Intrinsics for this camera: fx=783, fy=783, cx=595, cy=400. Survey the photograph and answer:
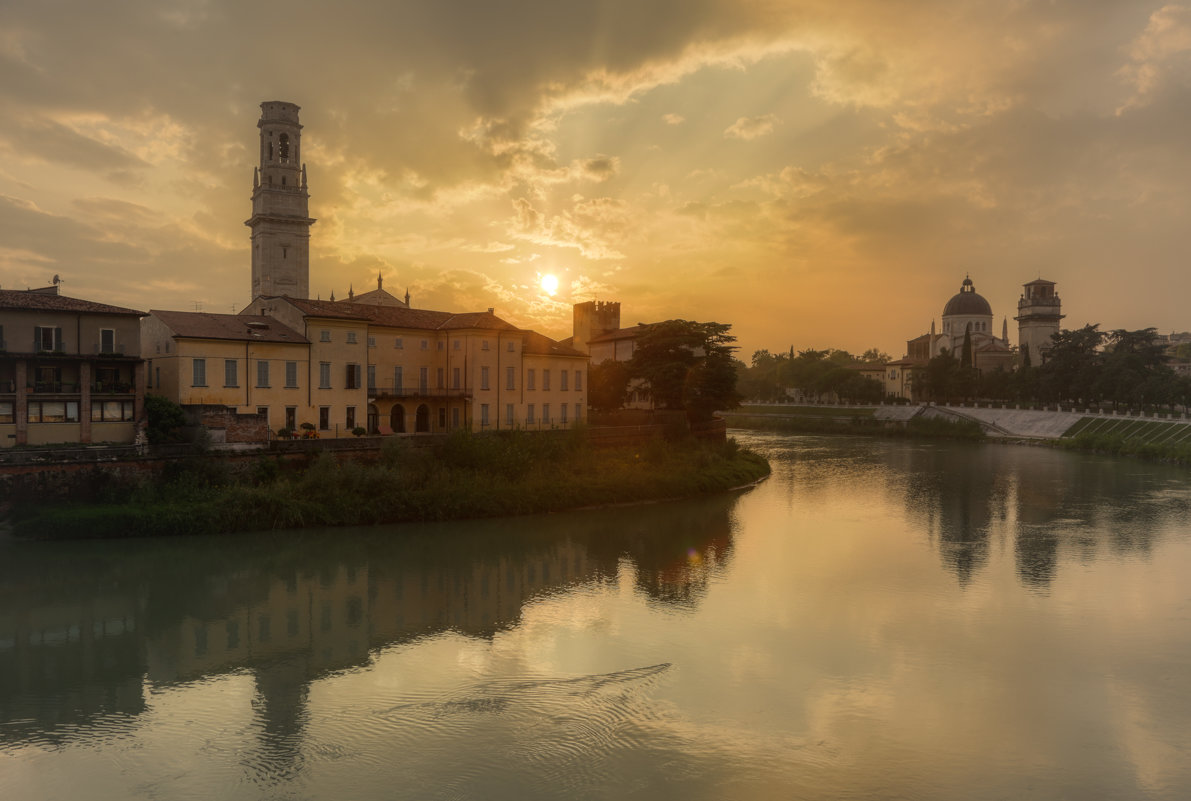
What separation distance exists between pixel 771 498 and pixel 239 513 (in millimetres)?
24760

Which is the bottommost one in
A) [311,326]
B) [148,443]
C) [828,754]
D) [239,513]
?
[828,754]

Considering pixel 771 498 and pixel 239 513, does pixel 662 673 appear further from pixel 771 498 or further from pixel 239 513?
pixel 771 498

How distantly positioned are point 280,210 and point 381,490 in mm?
33970

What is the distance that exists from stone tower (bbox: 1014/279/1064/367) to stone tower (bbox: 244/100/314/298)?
290 feet

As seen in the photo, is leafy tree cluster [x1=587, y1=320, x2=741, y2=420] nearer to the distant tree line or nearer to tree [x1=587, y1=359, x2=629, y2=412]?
tree [x1=587, y1=359, x2=629, y2=412]

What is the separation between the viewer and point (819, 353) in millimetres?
125625

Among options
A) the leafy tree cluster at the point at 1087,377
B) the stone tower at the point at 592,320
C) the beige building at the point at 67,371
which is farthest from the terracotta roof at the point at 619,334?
the leafy tree cluster at the point at 1087,377

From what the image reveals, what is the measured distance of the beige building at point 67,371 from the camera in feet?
91.5

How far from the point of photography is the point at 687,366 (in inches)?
1895

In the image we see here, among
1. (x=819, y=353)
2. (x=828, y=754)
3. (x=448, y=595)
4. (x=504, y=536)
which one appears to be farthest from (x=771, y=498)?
(x=819, y=353)

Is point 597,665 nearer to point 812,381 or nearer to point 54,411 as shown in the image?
point 54,411

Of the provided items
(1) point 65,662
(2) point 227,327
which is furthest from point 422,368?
(1) point 65,662

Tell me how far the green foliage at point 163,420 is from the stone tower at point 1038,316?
100 metres

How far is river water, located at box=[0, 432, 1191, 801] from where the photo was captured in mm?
12023
